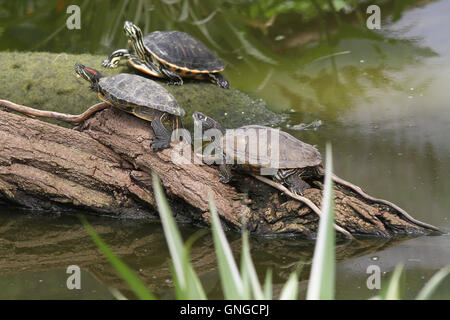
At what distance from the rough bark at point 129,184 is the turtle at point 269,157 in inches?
4.0

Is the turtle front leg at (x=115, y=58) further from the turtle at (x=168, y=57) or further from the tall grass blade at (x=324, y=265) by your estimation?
the tall grass blade at (x=324, y=265)

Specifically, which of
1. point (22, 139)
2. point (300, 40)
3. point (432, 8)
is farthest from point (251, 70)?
point (22, 139)

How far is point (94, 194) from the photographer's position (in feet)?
12.6

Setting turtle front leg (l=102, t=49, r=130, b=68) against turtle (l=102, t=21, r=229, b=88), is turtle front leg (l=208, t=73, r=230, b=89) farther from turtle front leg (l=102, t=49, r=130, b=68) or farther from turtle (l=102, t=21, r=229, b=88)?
turtle front leg (l=102, t=49, r=130, b=68)

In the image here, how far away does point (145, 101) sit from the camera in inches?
149

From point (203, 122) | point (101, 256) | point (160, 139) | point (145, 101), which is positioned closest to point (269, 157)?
point (203, 122)

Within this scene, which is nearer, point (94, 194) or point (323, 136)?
point (94, 194)

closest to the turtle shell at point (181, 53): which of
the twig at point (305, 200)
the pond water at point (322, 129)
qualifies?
the pond water at point (322, 129)

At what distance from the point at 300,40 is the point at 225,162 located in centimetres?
406

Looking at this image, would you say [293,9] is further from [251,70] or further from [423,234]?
[423,234]

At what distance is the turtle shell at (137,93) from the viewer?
3748 mm

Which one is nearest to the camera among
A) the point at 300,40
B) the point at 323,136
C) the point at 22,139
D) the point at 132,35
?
the point at 22,139

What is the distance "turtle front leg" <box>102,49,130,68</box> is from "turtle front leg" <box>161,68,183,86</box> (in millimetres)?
490

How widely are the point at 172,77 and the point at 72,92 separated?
41.7 inches
